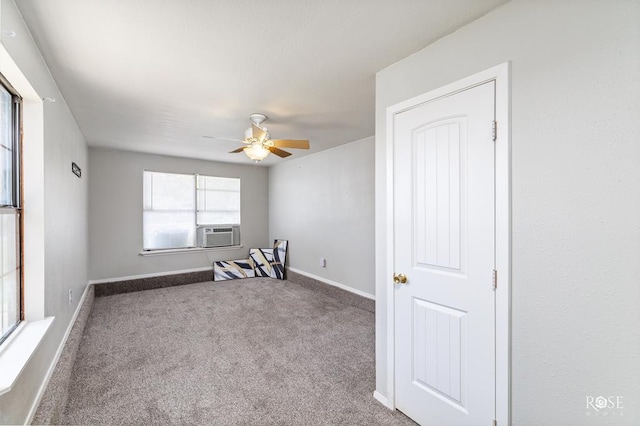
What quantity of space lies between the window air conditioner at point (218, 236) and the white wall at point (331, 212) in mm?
872

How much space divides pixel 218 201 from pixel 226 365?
3826 millimetres

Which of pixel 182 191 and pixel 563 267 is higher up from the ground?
pixel 182 191

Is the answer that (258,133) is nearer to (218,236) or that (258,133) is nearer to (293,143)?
(293,143)

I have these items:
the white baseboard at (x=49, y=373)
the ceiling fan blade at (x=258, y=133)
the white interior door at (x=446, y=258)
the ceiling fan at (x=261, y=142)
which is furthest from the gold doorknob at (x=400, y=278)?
the white baseboard at (x=49, y=373)

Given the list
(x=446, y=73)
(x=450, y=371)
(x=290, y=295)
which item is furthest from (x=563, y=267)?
(x=290, y=295)

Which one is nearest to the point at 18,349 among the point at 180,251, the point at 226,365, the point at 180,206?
the point at 226,365

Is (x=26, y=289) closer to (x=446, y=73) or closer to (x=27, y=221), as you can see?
(x=27, y=221)

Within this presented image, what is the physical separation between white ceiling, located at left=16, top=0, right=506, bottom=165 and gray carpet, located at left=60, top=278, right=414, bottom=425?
2.39 meters

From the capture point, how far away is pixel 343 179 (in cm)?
450

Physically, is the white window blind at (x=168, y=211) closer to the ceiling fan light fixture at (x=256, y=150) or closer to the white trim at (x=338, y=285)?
the white trim at (x=338, y=285)

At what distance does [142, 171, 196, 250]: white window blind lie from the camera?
5012 mm

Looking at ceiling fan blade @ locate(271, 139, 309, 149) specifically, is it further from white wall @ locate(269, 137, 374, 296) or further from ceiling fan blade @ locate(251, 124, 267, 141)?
white wall @ locate(269, 137, 374, 296)

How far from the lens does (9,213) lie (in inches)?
63.1

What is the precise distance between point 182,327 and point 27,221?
2.01m
